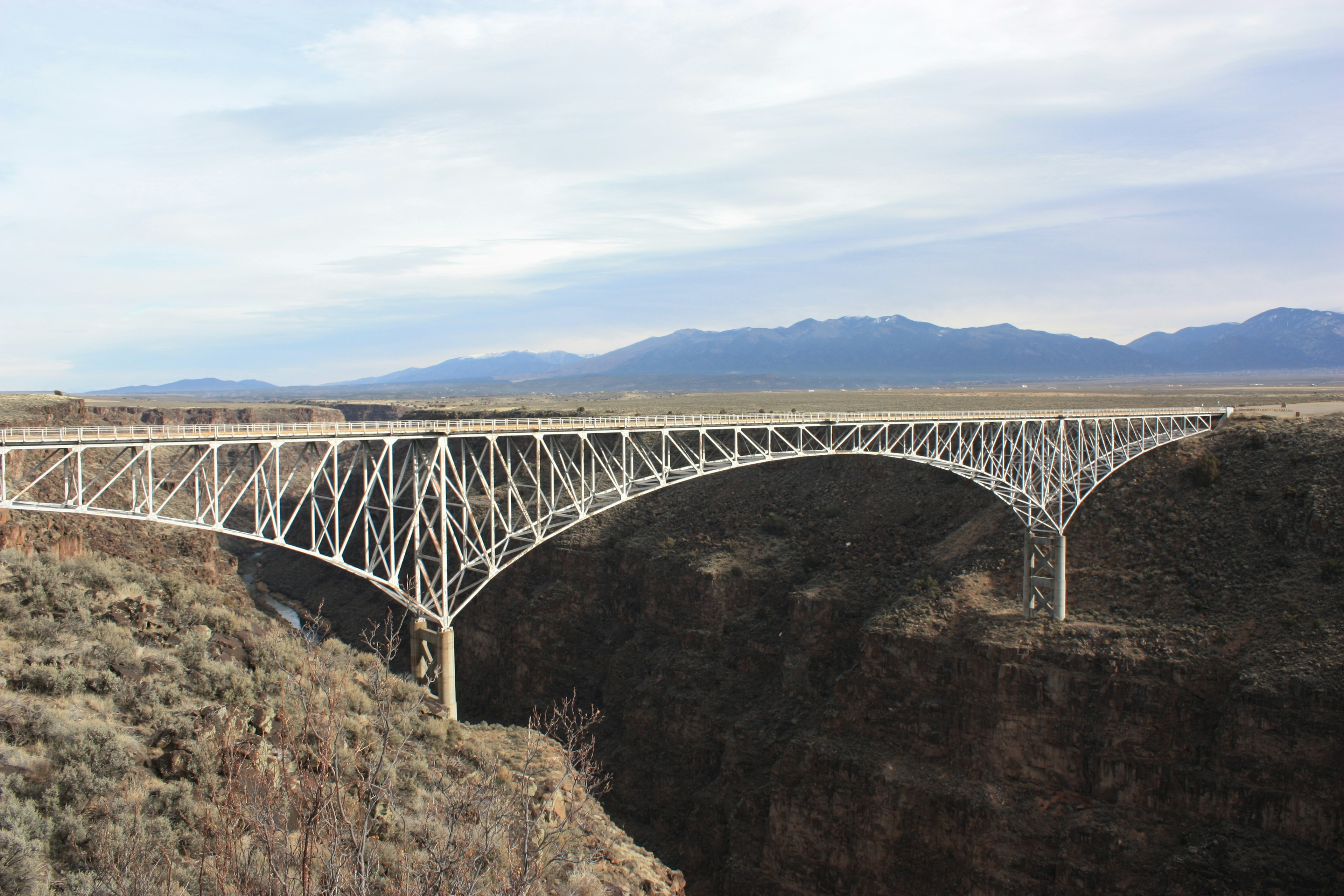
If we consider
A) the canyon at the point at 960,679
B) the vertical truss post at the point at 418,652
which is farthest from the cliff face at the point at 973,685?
the vertical truss post at the point at 418,652

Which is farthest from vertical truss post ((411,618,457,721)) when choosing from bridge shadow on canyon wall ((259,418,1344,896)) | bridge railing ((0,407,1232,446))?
bridge shadow on canyon wall ((259,418,1344,896))

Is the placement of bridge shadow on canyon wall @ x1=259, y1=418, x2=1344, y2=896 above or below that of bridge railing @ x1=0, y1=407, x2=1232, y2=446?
below

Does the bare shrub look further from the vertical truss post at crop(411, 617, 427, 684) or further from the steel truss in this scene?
the steel truss

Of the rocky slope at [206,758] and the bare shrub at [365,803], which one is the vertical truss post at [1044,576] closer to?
the rocky slope at [206,758]

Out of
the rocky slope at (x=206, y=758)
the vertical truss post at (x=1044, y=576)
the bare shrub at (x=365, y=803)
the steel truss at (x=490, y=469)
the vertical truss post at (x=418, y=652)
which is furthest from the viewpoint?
the vertical truss post at (x=1044, y=576)

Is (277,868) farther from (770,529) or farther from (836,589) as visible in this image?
(770,529)
